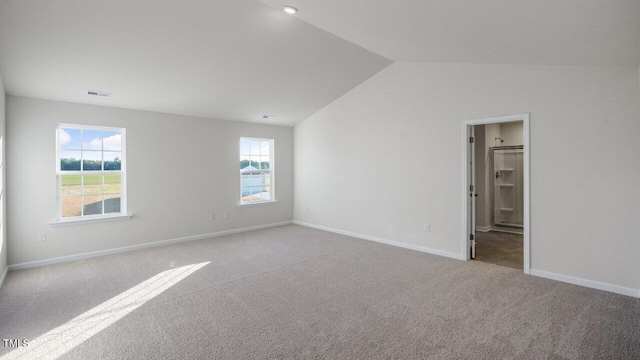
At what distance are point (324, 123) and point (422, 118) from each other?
214 cm

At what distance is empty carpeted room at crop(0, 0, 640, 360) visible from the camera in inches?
95.1

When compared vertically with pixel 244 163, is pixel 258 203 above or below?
below

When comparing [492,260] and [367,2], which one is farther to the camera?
[492,260]

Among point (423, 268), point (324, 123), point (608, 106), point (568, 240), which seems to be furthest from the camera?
point (324, 123)

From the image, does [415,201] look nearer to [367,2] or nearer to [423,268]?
[423,268]

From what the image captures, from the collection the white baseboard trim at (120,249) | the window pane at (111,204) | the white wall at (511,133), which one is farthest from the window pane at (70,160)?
the white wall at (511,133)

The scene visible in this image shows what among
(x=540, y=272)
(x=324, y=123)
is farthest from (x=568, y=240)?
(x=324, y=123)

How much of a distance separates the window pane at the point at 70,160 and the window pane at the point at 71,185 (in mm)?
119

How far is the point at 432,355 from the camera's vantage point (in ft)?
6.86

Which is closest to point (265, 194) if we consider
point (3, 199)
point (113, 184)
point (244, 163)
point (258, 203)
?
point (258, 203)

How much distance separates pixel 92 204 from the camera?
15.0 ft

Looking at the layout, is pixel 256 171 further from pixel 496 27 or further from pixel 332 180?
pixel 496 27

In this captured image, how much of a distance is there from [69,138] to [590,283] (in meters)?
6.74

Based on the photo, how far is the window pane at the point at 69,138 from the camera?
4.32 meters
